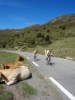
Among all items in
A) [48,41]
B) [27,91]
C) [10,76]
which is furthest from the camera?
[48,41]

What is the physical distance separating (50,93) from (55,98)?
0.63 m

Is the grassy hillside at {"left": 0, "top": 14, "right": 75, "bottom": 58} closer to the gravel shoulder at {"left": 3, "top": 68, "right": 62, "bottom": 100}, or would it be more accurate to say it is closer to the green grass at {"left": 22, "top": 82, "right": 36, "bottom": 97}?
the gravel shoulder at {"left": 3, "top": 68, "right": 62, "bottom": 100}

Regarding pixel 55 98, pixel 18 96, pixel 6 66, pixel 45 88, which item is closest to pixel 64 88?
pixel 45 88

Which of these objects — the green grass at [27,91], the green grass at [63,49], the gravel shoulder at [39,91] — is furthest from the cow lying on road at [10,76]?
the green grass at [63,49]

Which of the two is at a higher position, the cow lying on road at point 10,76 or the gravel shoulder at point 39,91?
the cow lying on road at point 10,76

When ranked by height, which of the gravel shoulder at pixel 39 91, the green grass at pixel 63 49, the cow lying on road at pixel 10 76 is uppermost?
the cow lying on road at pixel 10 76

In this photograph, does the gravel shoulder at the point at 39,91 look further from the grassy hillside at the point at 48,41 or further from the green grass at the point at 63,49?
the grassy hillside at the point at 48,41

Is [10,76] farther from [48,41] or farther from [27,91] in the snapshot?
[48,41]

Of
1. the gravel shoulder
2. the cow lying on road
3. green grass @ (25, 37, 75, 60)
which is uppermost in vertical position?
the cow lying on road

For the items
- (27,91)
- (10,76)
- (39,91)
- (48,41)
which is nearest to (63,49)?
(48,41)

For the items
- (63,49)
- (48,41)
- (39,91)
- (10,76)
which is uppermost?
(10,76)

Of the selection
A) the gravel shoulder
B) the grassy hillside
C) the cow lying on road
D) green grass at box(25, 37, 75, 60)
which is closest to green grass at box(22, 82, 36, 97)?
the gravel shoulder

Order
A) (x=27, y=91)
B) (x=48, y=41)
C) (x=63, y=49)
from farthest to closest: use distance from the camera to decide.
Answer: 1. (x=48, y=41)
2. (x=63, y=49)
3. (x=27, y=91)

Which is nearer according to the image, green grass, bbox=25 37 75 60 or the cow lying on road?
the cow lying on road
